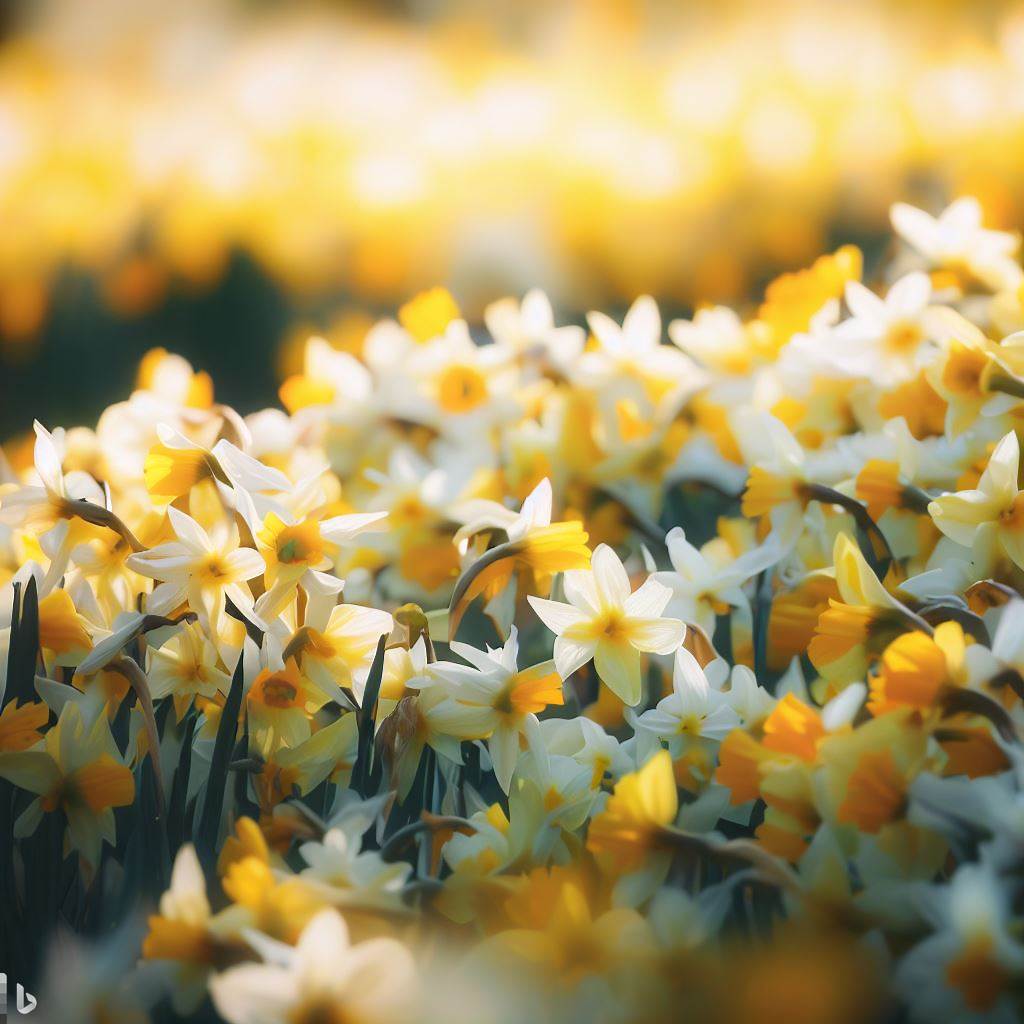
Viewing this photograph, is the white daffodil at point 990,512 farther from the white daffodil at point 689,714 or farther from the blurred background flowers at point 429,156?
the blurred background flowers at point 429,156

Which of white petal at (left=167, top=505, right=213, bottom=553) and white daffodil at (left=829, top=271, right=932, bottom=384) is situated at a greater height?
white daffodil at (left=829, top=271, right=932, bottom=384)

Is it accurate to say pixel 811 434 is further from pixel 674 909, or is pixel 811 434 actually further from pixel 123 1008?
pixel 123 1008

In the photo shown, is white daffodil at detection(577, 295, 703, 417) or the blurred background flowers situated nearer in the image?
white daffodil at detection(577, 295, 703, 417)

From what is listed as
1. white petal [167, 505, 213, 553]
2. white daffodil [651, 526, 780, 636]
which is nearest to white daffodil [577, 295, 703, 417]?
white daffodil [651, 526, 780, 636]

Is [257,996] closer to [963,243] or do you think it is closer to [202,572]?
[202,572]

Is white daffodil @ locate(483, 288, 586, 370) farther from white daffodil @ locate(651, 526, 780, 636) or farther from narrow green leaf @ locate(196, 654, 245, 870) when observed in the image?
narrow green leaf @ locate(196, 654, 245, 870)

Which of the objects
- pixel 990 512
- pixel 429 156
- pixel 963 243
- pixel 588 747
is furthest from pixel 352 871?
pixel 429 156

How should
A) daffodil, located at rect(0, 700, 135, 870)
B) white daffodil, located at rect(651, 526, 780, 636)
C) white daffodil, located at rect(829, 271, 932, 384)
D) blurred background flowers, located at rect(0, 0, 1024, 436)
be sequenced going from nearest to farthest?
daffodil, located at rect(0, 700, 135, 870), white daffodil, located at rect(651, 526, 780, 636), white daffodil, located at rect(829, 271, 932, 384), blurred background flowers, located at rect(0, 0, 1024, 436)

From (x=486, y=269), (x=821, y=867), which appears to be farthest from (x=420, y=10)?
(x=821, y=867)
